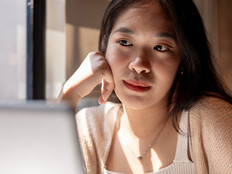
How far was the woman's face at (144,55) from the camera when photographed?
0.98 meters

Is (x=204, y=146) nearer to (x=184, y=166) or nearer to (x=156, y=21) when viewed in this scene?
(x=184, y=166)

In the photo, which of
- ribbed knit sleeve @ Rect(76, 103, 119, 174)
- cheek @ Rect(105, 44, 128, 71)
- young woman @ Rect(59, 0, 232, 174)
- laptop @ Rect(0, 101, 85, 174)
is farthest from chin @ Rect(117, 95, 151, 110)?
laptop @ Rect(0, 101, 85, 174)

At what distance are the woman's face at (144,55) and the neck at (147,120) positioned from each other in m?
0.13

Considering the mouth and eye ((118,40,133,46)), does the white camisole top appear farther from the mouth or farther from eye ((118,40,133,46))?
eye ((118,40,133,46))

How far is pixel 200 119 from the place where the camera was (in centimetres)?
102

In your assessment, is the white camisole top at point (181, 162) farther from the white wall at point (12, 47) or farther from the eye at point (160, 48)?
the white wall at point (12, 47)

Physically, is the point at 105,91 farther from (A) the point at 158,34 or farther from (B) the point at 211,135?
(B) the point at 211,135

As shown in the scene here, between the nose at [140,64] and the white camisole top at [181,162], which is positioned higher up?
the nose at [140,64]

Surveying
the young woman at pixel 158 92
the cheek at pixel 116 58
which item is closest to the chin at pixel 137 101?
the young woman at pixel 158 92

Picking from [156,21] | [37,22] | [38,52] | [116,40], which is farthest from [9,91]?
[156,21]

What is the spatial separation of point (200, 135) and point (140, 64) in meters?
0.32

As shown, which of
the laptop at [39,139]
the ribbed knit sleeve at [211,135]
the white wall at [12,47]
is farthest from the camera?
the white wall at [12,47]

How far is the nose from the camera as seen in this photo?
946 mm

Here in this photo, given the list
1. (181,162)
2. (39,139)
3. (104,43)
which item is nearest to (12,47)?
(104,43)
